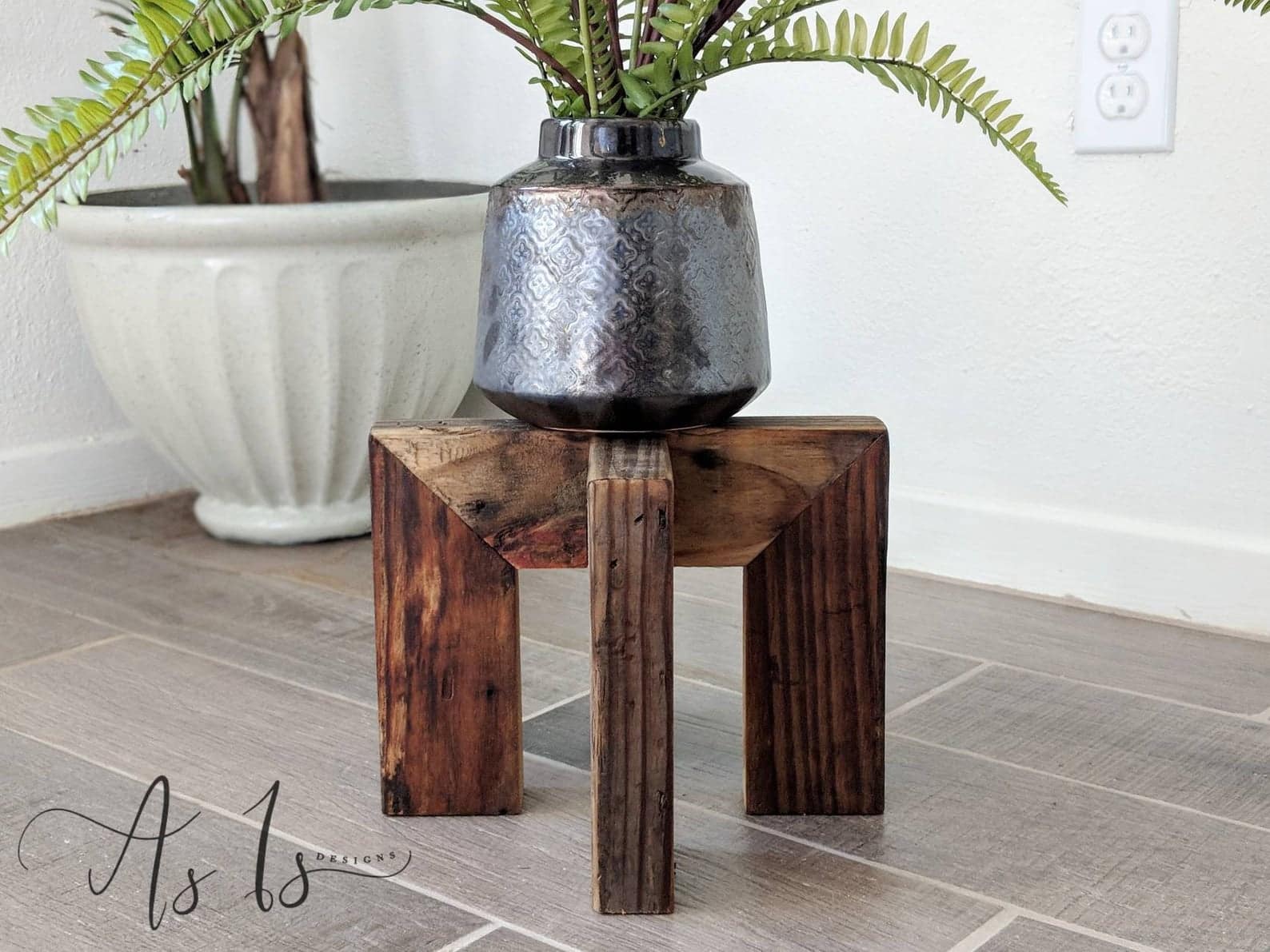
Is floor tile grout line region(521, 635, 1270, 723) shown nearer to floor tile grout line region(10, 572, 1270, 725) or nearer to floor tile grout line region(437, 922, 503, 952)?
floor tile grout line region(10, 572, 1270, 725)

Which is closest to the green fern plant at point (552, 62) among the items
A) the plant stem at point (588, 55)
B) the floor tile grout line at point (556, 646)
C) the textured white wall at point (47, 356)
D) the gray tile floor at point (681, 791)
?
the plant stem at point (588, 55)

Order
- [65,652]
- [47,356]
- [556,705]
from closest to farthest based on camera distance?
[556,705] < [65,652] < [47,356]

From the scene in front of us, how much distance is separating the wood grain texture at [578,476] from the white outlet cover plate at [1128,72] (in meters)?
0.55

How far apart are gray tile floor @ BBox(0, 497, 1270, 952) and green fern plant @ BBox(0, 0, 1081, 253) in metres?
0.39

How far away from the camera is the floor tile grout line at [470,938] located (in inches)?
29.0

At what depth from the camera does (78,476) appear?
170cm

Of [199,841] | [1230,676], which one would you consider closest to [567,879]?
[199,841]

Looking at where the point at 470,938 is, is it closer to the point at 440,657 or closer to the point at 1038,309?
the point at 440,657

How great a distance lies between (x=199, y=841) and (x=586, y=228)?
1.46ft

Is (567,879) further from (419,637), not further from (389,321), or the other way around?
(389,321)

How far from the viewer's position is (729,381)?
81cm

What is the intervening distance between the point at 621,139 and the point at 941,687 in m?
0.55

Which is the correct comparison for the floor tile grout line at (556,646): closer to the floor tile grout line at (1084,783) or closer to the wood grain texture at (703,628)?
the wood grain texture at (703,628)

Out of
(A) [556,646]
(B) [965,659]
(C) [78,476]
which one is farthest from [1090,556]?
(C) [78,476]
